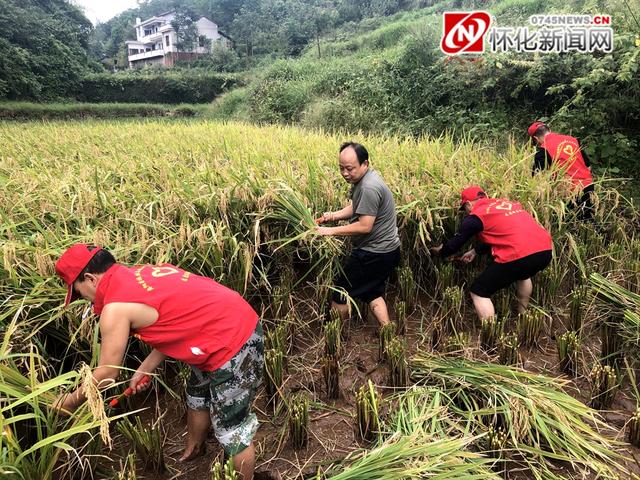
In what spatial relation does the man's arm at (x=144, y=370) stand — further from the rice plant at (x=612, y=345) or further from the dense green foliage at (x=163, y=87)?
the dense green foliage at (x=163, y=87)

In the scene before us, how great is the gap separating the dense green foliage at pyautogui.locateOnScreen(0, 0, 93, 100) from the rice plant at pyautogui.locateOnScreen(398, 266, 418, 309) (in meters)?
24.4

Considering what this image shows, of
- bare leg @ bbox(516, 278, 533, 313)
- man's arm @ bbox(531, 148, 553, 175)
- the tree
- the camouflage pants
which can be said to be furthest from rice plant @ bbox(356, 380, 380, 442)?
the tree

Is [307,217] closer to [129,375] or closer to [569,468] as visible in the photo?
[129,375]

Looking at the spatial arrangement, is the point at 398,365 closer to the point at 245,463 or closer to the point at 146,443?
the point at 245,463

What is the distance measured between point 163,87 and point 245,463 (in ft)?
98.7

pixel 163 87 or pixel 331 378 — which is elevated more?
pixel 163 87

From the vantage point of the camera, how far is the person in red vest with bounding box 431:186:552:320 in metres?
2.73

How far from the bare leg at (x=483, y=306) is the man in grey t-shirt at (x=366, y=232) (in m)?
0.62

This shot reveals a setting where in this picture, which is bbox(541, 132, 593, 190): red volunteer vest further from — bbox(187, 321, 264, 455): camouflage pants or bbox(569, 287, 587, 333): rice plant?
bbox(187, 321, 264, 455): camouflage pants

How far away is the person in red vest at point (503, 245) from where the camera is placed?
2.73 m

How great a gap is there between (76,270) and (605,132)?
6.42 meters

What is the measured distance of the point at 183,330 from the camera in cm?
172

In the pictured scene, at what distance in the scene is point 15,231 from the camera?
246cm

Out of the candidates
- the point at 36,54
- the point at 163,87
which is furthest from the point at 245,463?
the point at 163,87
